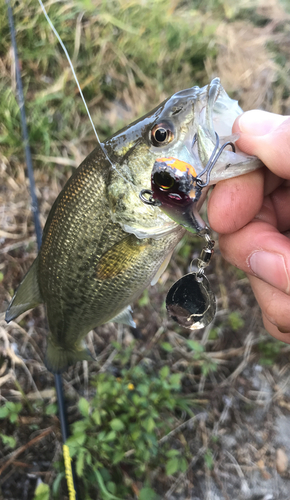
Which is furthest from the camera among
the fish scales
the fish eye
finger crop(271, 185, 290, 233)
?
finger crop(271, 185, 290, 233)

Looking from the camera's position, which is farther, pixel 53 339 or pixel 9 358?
pixel 9 358

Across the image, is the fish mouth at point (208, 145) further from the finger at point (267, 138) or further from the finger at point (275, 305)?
the finger at point (275, 305)

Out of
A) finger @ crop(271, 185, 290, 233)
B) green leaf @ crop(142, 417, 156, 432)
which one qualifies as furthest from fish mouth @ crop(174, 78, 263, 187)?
green leaf @ crop(142, 417, 156, 432)

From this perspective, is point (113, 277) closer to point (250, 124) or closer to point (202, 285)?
point (202, 285)

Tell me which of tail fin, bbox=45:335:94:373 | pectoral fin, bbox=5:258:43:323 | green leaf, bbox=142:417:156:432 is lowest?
green leaf, bbox=142:417:156:432

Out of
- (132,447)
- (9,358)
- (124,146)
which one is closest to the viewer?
(124,146)

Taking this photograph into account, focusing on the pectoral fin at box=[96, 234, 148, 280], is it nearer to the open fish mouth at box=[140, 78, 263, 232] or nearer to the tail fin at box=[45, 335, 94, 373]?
the open fish mouth at box=[140, 78, 263, 232]

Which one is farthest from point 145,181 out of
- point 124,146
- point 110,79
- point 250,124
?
point 110,79

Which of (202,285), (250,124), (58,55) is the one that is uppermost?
(58,55)
